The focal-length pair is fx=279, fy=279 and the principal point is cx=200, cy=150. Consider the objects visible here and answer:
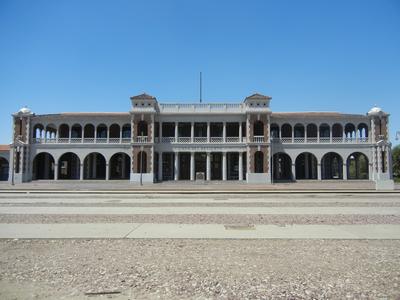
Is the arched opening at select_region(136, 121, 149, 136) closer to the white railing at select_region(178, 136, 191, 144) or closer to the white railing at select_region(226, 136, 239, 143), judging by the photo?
the white railing at select_region(178, 136, 191, 144)

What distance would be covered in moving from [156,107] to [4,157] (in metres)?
25.9

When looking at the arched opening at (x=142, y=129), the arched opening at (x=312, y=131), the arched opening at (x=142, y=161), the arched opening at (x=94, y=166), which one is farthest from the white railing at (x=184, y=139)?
the arched opening at (x=312, y=131)

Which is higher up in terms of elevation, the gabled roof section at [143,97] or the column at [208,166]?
the gabled roof section at [143,97]

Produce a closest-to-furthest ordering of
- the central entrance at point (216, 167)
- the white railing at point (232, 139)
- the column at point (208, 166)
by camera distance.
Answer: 1. the column at point (208, 166)
2. the white railing at point (232, 139)
3. the central entrance at point (216, 167)

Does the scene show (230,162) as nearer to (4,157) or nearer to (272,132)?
(272,132)

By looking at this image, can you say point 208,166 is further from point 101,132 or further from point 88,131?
point 88,131

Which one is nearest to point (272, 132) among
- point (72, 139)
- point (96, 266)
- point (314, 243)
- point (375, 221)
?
point (72, 139)

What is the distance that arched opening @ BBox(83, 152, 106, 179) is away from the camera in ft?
137

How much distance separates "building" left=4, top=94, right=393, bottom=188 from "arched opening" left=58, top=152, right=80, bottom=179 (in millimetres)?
1024

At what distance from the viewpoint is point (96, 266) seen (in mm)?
5066

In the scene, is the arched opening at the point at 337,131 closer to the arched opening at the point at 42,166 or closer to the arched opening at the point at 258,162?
the arched opening at the point at 258,162

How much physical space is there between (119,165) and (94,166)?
146 inches

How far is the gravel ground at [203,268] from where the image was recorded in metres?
4.04

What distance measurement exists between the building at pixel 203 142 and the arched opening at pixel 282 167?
16 centimetres
